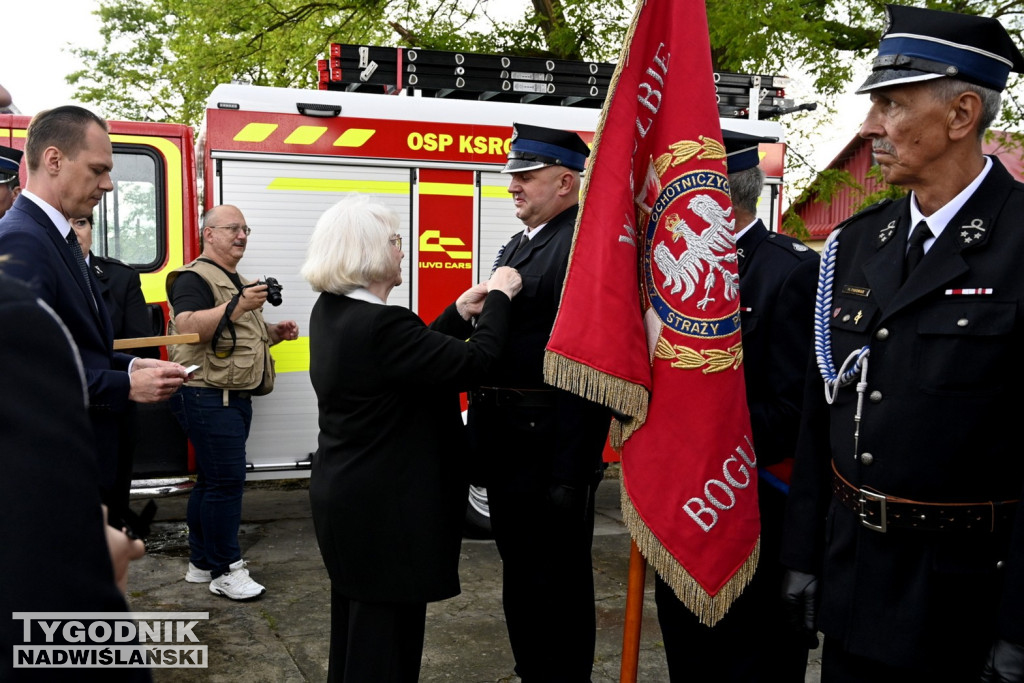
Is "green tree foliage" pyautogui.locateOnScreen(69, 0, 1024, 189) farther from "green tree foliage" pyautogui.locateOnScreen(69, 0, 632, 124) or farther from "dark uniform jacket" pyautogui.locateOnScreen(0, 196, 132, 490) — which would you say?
"dark uniform jacket" pyautogui.locateOnScreen(0, 196, 132, 490)

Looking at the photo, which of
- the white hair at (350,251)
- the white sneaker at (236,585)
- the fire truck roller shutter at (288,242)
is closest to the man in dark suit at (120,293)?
the fire truck roller shutter at (288,242)

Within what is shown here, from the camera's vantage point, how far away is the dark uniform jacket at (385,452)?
2.81 m

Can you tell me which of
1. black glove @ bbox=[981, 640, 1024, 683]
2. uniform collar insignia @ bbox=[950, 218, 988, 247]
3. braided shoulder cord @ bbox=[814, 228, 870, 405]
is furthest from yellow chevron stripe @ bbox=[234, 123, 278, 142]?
black glove @ bbox=[981, 640, 1024, 683]

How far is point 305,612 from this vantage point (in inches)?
186

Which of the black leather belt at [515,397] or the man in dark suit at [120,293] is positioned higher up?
the man in dark suit at [120,293]

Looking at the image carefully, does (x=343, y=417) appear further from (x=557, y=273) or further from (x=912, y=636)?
(x=912, y=636)

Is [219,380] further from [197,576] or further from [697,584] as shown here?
[697,584]

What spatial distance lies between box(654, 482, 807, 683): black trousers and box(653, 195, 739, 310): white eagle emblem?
71 centimetres

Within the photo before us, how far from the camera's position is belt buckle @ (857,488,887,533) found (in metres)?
2.00

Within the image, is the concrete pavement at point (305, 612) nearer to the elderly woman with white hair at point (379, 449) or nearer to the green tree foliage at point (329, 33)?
the elderly woman with white hair at point (379, 449)

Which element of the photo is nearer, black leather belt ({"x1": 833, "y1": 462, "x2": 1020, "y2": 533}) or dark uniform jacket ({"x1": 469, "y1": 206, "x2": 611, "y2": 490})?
black leather belt ({"x1": 833, "y1": 462, "x2": 1020, "y2": 533})

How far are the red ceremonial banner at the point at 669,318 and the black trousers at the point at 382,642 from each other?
84 centimetres

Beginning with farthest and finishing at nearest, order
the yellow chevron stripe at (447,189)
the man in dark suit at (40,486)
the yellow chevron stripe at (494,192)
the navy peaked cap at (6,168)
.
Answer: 1. the yellow chevron stripe at (494,192)
2. the yellow chevron stripe at (447,189)
3. the navy peaked cap at (6,168)
4. the man in dark suit at (40,486)

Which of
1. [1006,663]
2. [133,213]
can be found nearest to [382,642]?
[1006,663]
